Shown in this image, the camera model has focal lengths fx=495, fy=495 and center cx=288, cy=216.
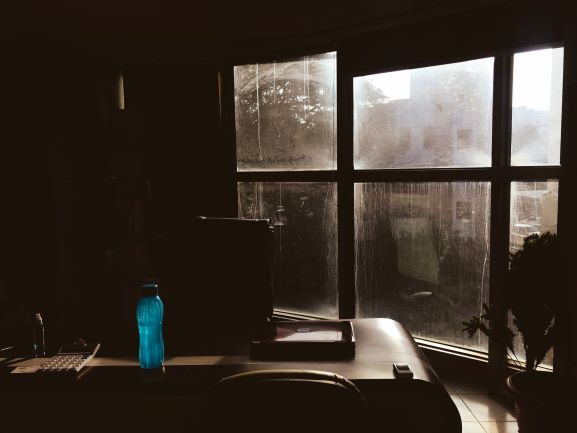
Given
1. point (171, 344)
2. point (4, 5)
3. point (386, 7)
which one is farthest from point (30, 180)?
point (386, 7)

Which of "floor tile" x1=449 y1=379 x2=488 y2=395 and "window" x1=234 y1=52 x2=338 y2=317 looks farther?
"window" x1=234 y1=52 x2=338 y2=317

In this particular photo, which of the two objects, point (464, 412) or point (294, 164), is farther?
point (294, 164)

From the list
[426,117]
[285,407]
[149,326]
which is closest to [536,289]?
[426,117]

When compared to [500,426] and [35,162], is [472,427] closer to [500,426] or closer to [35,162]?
[500,426]

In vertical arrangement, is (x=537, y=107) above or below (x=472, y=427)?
above

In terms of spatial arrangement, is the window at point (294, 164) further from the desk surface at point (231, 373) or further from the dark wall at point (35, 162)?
the desk surface at point (231, 373)

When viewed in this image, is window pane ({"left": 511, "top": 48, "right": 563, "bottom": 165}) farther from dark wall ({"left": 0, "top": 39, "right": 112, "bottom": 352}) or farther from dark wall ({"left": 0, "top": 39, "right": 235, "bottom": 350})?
dark wall ({"left": 0, "top": 39, "right": 112, "bottom": 352})

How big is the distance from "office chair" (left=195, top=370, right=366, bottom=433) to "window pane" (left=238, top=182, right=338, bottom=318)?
324 cm

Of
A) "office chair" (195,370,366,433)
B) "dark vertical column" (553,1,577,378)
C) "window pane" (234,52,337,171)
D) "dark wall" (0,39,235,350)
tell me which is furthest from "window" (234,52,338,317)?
"office chair" (195,370,366,433)

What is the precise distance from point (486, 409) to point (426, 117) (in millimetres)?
2051

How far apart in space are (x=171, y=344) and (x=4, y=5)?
2422 millimetres

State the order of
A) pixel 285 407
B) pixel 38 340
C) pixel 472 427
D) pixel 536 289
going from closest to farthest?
1. pixel 285 407
2. pixel 38 340
3. pixel 536 289
4. pixel 472 427

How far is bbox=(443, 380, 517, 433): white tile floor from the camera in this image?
2840 mm

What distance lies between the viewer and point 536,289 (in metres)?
2.69
